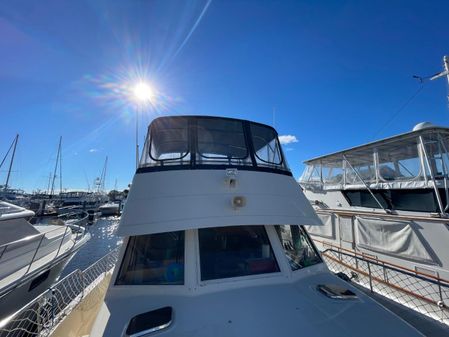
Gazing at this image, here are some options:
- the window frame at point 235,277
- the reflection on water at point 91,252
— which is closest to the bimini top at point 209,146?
the window frame at point 235,277

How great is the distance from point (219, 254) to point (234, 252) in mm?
204

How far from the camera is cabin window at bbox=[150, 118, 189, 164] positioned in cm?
321

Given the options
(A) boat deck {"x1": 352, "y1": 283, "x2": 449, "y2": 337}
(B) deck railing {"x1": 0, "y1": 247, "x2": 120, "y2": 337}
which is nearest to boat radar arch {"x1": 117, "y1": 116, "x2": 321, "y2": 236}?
(B) deck railing {"x1": 0, "y1": 247, "x2": 120, "y2": 337}

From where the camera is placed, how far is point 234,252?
259cm

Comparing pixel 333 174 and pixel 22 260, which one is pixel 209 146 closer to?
pixel 22 260

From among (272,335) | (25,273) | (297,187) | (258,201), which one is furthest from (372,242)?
(25,273)

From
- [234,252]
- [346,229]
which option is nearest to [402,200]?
[346,229]

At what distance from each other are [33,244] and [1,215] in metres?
1.02

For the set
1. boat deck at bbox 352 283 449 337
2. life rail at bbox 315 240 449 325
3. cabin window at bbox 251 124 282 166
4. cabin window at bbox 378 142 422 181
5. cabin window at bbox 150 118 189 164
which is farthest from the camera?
cabin window at bbox 378 142 422 181

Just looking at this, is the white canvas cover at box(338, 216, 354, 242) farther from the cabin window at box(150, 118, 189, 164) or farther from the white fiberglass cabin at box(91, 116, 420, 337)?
the cabin window at box(150, 118, 189, 164)

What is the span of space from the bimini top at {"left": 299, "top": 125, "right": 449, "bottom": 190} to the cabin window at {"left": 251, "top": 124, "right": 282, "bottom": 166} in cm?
544

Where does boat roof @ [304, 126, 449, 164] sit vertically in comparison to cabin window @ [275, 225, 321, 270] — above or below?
above

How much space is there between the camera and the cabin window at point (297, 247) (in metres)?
2.76

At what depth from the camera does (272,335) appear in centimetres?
162
